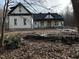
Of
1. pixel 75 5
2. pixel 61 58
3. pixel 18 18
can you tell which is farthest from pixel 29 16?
pixel 75 5

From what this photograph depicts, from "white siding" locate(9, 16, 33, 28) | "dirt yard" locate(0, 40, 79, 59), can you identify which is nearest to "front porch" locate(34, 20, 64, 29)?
"white siding" locate(9, 16, 33, 28)

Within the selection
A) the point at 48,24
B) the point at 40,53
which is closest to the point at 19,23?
the point at 48,24

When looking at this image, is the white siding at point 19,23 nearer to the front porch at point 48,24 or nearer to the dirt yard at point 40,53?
the front porch at point 48,24

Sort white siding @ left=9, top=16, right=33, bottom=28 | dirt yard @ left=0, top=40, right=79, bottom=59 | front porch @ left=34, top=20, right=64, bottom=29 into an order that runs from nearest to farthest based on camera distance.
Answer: dirt yard @ left=0, top=40, right=79, bottom=59
white siding @ left=9, top=16, right=33, bottom=28
front porch @ left=34, top=20, right=64, bottom=29

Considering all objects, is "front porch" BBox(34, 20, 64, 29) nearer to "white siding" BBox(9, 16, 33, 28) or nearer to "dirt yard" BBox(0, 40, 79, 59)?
"white siding" BBox(9, 16, 33, 28)

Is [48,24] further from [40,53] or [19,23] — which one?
[40,53]

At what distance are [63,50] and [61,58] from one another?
188 centimetres

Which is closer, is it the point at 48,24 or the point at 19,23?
the point at 19,23

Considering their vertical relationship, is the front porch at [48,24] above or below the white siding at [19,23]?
below

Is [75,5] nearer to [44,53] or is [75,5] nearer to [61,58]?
[61,58]

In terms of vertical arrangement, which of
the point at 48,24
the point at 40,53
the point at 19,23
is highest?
the point at 40,53

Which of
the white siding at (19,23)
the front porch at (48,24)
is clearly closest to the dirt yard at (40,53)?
the white siding at (19,23)

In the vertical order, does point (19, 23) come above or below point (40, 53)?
below

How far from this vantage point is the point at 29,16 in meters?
43.2
